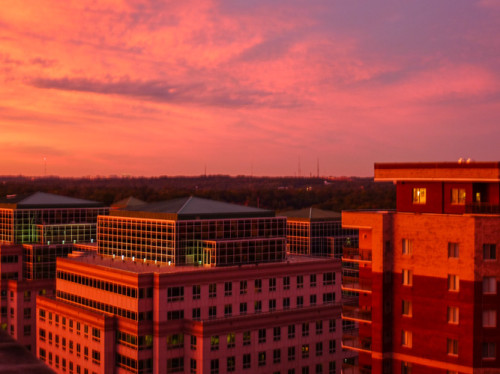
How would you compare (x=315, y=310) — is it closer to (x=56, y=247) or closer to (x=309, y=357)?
(x=309, y=357)

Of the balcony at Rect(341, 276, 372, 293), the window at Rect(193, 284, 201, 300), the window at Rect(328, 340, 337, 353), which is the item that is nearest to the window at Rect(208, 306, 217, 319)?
the window at Rect(193, 284, 201, 300)

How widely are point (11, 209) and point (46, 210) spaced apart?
7.79 metres

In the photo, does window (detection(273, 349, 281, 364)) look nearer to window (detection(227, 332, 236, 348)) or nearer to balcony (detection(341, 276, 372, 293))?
window (detection(227, 332, 236, 348))

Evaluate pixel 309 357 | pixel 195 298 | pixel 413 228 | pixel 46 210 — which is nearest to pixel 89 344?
pixel 195 298

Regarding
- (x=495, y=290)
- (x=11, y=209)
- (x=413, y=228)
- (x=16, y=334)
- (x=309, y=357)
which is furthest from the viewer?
(x=11, y=209)

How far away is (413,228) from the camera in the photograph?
200ft

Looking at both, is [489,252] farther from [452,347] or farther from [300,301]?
[300,301]

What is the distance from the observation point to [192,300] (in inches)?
4072

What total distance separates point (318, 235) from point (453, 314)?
316ft

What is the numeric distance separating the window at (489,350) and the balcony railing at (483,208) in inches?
445

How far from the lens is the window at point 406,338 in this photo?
198ft

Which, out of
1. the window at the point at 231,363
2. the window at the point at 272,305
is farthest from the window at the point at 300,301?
the window at the point at 231,363

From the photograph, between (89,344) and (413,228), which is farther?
(89,344)

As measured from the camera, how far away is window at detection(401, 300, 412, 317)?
199ft
